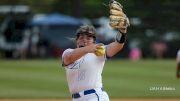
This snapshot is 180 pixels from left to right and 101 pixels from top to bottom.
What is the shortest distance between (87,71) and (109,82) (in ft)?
37.8

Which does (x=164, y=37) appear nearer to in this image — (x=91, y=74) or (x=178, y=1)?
(x=178, y=1)

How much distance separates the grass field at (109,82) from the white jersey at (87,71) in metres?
7.41

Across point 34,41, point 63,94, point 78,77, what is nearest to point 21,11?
point 34,41

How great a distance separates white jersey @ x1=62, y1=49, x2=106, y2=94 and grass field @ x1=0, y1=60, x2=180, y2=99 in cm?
741

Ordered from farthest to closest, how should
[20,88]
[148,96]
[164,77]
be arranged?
[164,77]
[20,88]
[148,96]

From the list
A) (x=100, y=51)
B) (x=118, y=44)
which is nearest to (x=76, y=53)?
(x=100, y=51)

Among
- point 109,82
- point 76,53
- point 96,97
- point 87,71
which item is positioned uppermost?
point 76,53

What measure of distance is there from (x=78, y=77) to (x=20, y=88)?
10216 mm

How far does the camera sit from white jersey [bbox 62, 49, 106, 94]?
278 inches

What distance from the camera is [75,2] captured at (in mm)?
36625

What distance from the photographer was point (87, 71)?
7.06 m

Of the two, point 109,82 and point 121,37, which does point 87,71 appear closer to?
point 121,37

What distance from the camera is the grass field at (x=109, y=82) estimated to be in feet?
51.4

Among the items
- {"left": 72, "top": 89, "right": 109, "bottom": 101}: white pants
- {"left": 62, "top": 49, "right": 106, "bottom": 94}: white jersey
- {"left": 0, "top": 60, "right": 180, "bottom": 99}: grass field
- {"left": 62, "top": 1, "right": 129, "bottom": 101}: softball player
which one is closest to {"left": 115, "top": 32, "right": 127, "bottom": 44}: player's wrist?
{"left": 62, "top": 1, "right": 129, "bottom": 101}: softball player
